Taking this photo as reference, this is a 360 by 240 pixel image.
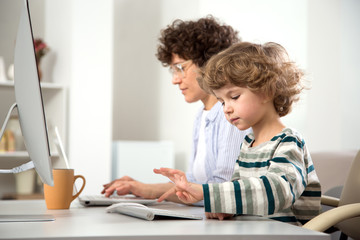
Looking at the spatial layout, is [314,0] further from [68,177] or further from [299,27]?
[68,177]

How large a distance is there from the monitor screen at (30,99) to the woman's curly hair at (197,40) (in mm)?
1221

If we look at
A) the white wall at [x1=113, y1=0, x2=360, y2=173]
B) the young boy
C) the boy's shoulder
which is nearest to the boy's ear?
the young boy

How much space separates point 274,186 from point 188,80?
110cm

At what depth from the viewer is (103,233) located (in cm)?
89

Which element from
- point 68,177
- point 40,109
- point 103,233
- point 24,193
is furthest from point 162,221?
point 24,193

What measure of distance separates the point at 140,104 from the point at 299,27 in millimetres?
1827

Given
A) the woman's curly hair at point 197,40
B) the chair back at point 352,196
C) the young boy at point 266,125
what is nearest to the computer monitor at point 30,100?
the young boy at point 266,125

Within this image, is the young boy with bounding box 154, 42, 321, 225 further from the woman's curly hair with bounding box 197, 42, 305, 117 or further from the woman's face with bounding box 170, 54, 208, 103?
the woman's face with bounding box 170, 54, 208, 103

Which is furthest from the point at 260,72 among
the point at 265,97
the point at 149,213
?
the point at 149,213

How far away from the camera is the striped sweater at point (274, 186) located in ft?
3.92

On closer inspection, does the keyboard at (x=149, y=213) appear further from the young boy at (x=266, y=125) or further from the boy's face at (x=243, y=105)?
the boy's face at (x=243, y=105)

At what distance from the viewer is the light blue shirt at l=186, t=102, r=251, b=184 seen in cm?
185

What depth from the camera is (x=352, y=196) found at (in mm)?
1757

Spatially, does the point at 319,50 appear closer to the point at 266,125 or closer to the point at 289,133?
the point at 266,125
